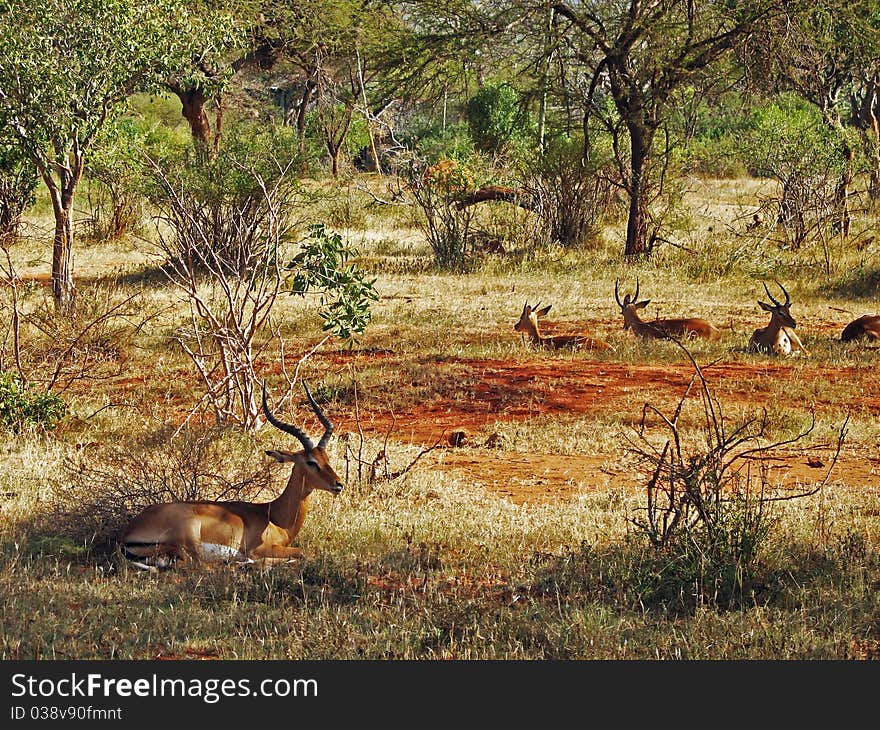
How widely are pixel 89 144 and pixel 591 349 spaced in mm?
6067

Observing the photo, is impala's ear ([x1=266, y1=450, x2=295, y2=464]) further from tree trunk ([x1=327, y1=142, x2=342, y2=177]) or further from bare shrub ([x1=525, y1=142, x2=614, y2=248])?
tree trunk ([x1=327, y1=142, x2=342, y2=177])

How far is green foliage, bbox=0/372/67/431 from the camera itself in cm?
798

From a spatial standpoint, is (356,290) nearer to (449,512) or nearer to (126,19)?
(449,512)

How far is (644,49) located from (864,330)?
694 centimetres

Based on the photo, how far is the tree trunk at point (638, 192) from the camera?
17.5 m

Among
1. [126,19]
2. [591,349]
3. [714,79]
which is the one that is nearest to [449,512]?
[591,349]

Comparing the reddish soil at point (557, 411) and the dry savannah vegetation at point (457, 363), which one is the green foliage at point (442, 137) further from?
the reddish soil at point (557, 411)

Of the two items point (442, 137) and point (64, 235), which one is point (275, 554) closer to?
point (64, 235)

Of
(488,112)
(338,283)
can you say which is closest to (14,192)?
(338,283)

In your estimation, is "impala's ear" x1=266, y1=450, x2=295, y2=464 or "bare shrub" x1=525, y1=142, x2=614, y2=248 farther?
"bare shrub" x1=525, y1=142, x2=614, y2=248

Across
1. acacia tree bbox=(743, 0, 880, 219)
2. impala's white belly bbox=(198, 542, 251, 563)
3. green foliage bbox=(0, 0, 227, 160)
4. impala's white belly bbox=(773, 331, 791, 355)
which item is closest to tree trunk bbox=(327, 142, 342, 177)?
acacia tree bbox=(743, 0, 880, 219)

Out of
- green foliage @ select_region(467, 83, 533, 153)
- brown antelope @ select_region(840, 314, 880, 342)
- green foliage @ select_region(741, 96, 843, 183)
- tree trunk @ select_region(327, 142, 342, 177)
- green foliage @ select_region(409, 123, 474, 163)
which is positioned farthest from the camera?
green foliage @ select_region(467, 83, 533, 153)

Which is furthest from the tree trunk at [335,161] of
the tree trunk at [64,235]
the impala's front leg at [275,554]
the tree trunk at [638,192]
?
the impala's front leg at [275,554]

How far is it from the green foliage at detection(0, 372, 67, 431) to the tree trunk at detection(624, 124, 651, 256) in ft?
36.4
